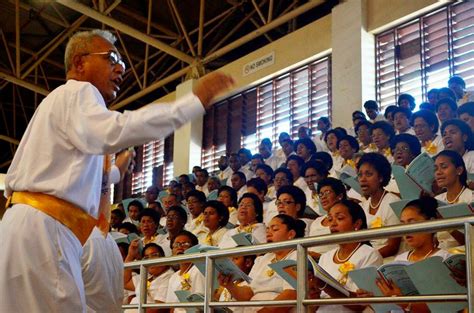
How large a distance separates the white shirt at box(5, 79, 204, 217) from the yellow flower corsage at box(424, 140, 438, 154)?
12.9 feet

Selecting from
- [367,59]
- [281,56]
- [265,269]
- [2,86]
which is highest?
[2,86]

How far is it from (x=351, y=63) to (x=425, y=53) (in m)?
0.98

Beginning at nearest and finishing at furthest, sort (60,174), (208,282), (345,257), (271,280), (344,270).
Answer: (60,174), (208,282), (344,270), (345,257), (271,280)

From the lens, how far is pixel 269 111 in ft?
35.8

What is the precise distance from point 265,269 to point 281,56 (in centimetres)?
659

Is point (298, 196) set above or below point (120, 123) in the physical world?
above

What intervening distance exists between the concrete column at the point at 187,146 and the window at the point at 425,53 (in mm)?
4249

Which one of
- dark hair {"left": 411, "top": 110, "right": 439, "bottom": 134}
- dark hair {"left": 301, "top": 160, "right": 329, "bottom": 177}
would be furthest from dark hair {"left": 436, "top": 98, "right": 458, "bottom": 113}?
dark hair {"left": 301, "top": 160, "right": 329, "bottom": 177}

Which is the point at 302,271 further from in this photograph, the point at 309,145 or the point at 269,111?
the point at 269,111

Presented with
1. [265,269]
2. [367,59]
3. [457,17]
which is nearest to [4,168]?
[367,59]

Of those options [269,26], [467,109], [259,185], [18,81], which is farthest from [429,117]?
[18,81]

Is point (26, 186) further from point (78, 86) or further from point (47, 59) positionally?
point (47, 59)

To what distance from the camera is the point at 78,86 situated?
2266 millimetres

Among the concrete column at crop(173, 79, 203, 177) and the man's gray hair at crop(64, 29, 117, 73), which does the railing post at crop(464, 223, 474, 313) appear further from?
the concrete column at crop(173, 79, 203, 177)
